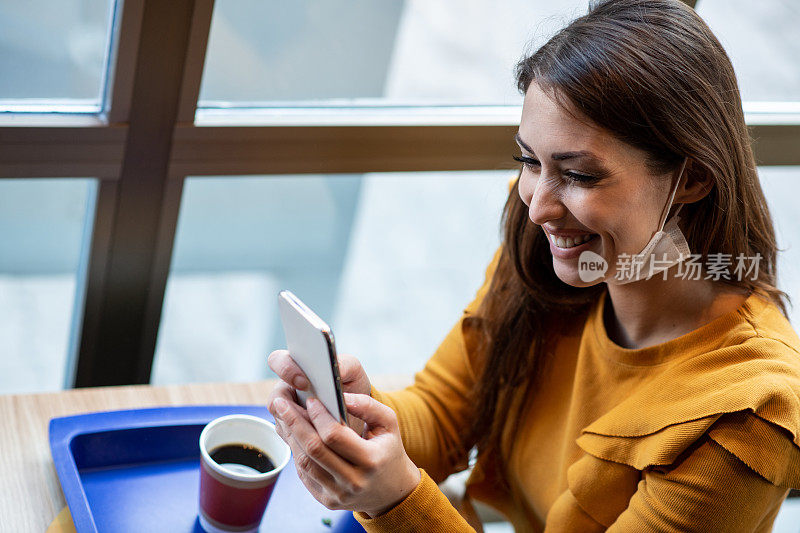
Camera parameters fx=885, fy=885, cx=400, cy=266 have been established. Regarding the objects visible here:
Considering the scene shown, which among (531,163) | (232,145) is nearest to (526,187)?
(531,163)

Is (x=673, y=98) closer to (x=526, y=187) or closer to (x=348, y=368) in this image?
(x=526, y=187)

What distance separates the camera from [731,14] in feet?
5.49

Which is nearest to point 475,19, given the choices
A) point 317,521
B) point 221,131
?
point 221,131

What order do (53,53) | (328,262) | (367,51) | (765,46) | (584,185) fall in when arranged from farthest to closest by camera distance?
(328,262) → (765,46) → (367,51) → (53,53) → (584,185)

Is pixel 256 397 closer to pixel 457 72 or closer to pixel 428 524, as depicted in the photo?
pixel 428 524

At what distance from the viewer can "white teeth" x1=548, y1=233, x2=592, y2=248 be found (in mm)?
995

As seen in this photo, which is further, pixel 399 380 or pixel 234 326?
pixel 234 326

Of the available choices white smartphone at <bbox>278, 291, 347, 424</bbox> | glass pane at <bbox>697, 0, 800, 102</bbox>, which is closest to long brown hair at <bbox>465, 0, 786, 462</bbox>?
white smartphone at <bbox>278, 291, 347, 424</bbox>

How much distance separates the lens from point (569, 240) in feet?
3.28

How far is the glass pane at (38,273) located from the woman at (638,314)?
2.33ft

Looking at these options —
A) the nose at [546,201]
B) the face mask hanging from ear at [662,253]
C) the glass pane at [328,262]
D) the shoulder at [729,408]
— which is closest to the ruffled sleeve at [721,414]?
the shoulder at [729,408]

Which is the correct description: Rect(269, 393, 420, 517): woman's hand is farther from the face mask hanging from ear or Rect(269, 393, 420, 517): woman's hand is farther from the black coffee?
the face mask hanging from ear

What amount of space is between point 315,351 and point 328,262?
1.18 metres

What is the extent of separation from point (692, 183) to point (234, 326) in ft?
4.35
